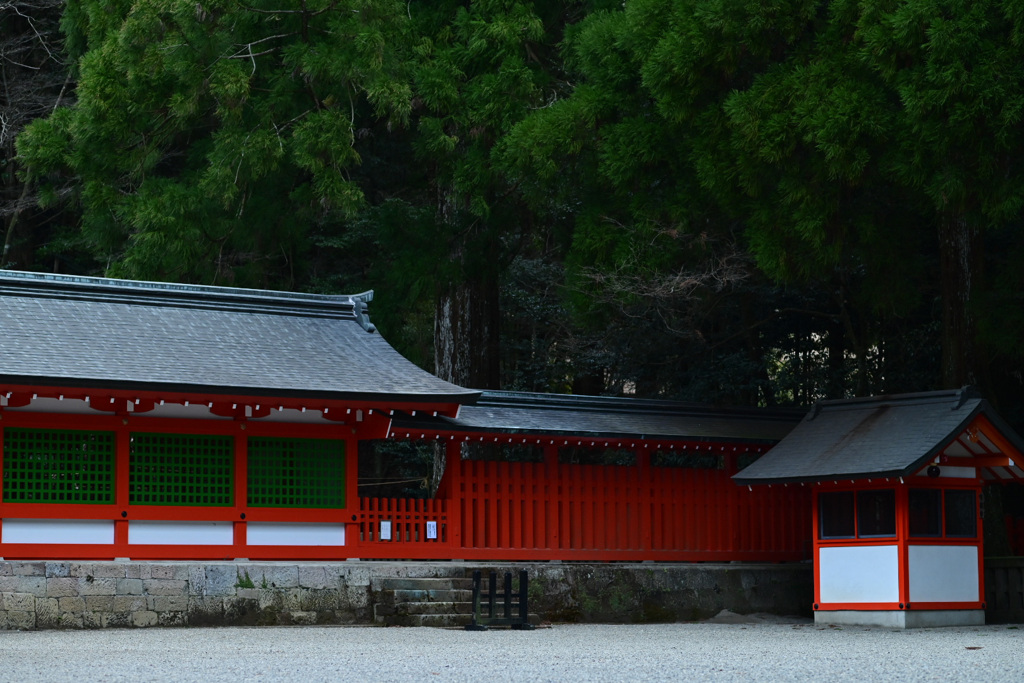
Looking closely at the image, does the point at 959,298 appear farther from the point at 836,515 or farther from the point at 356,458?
the point at 356,458

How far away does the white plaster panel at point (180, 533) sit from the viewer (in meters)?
15.0

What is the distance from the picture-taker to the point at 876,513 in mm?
15984

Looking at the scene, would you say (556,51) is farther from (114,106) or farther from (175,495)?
(175,495)

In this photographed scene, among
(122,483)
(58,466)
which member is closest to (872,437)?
(122,483)

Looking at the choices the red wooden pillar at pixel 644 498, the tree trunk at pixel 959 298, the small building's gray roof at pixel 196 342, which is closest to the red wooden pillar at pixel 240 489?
the small building's gray roof at pixel 196 342

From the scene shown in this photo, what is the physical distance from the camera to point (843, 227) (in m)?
16.8

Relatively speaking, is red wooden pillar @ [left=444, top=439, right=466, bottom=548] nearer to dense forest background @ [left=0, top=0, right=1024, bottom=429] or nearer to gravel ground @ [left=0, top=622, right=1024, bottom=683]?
gravel ground @ [left=0, top=622, right=1024, bottom=683]

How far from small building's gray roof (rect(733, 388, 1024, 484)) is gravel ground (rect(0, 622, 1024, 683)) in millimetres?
1986

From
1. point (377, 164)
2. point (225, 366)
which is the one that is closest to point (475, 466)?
point (225, 366)

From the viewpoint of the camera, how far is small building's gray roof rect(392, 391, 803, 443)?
16.6 metres

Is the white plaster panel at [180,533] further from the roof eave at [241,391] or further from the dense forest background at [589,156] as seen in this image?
the dense forest background at [589,156]

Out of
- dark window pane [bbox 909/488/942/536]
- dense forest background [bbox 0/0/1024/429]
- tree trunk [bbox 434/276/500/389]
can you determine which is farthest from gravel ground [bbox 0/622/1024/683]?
tree trunk [bbox 434/276/500/389]

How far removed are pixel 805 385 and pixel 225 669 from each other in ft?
58.5

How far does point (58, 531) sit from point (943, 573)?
34.1 feet
